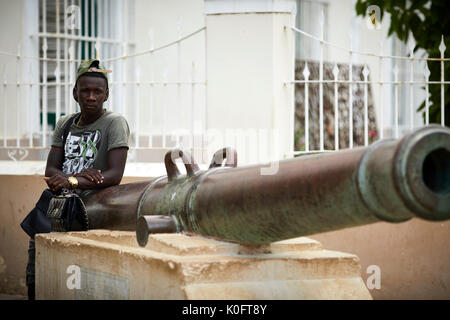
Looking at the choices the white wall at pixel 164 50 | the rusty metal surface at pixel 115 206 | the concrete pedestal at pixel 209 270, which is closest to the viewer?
the concrete pedestal at pixel 209 270

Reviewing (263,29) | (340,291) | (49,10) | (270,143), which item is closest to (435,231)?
(270,143)

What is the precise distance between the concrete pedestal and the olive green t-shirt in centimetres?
82

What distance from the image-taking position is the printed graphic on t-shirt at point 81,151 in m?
4.22

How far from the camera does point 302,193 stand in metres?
2.42

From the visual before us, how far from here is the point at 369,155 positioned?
7.16 ft

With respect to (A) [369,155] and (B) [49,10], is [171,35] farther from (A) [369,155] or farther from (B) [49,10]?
(A) [369,155]

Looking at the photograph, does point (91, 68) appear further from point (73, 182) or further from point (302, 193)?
point (302, 193)

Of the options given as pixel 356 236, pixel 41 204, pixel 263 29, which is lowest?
pixel 356 236

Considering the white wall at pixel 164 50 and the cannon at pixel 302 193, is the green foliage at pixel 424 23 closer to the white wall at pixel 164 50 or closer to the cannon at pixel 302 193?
the white wall at pixel 164 50

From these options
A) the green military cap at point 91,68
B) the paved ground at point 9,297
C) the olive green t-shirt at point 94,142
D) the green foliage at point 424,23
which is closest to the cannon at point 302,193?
the olive green t-shirt at point 94,142

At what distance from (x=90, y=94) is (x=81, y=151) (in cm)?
33

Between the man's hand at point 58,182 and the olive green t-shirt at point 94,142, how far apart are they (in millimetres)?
282

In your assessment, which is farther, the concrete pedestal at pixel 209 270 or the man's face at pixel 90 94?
the man's face at pixel 90 94
